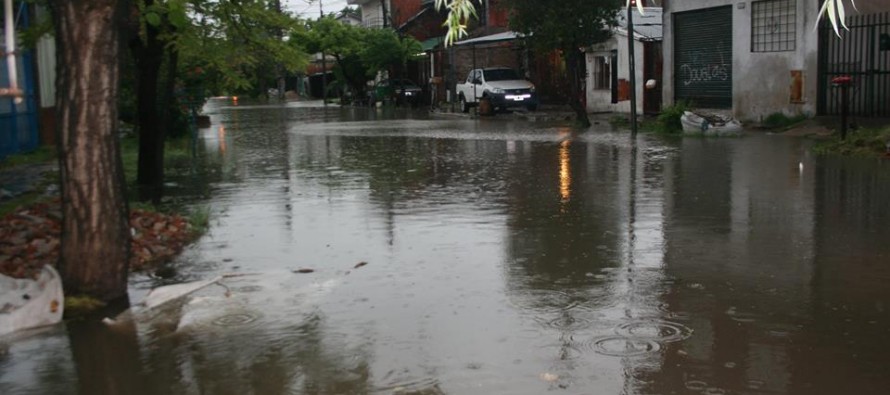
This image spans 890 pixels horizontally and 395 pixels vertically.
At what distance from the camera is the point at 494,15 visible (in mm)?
48250

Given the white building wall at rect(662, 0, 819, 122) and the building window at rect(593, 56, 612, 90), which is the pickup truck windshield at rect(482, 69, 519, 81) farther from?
the white building wall at rect(662, 0, 819, 122)

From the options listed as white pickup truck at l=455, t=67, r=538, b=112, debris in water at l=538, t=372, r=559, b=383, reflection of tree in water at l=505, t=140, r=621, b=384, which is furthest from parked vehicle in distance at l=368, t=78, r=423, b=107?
debris in water at l=538, t=372, r=559, b=383

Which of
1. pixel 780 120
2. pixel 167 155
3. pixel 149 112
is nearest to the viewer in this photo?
pixel 149 112

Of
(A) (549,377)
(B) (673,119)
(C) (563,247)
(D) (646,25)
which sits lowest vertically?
(A) (549,377)

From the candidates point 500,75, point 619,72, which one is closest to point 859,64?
point 619,72

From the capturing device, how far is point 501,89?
34.4m

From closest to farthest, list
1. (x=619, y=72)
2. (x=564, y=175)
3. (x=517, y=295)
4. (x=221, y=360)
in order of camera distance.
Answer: (x=221, y=360)
(x=517, y=295)
(x=564, y=175)
(x=619, y=72)

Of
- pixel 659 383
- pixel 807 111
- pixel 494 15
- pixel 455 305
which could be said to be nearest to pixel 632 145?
pixel 807 111

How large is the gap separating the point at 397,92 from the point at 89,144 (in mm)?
43448

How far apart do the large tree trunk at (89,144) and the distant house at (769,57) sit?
648 inches

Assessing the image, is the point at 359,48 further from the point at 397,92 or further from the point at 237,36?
the point at 237,36

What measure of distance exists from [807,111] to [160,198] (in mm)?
15503

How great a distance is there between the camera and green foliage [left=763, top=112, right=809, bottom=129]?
21891 mm

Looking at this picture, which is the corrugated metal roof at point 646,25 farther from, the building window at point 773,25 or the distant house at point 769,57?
the building window at point 773,25
